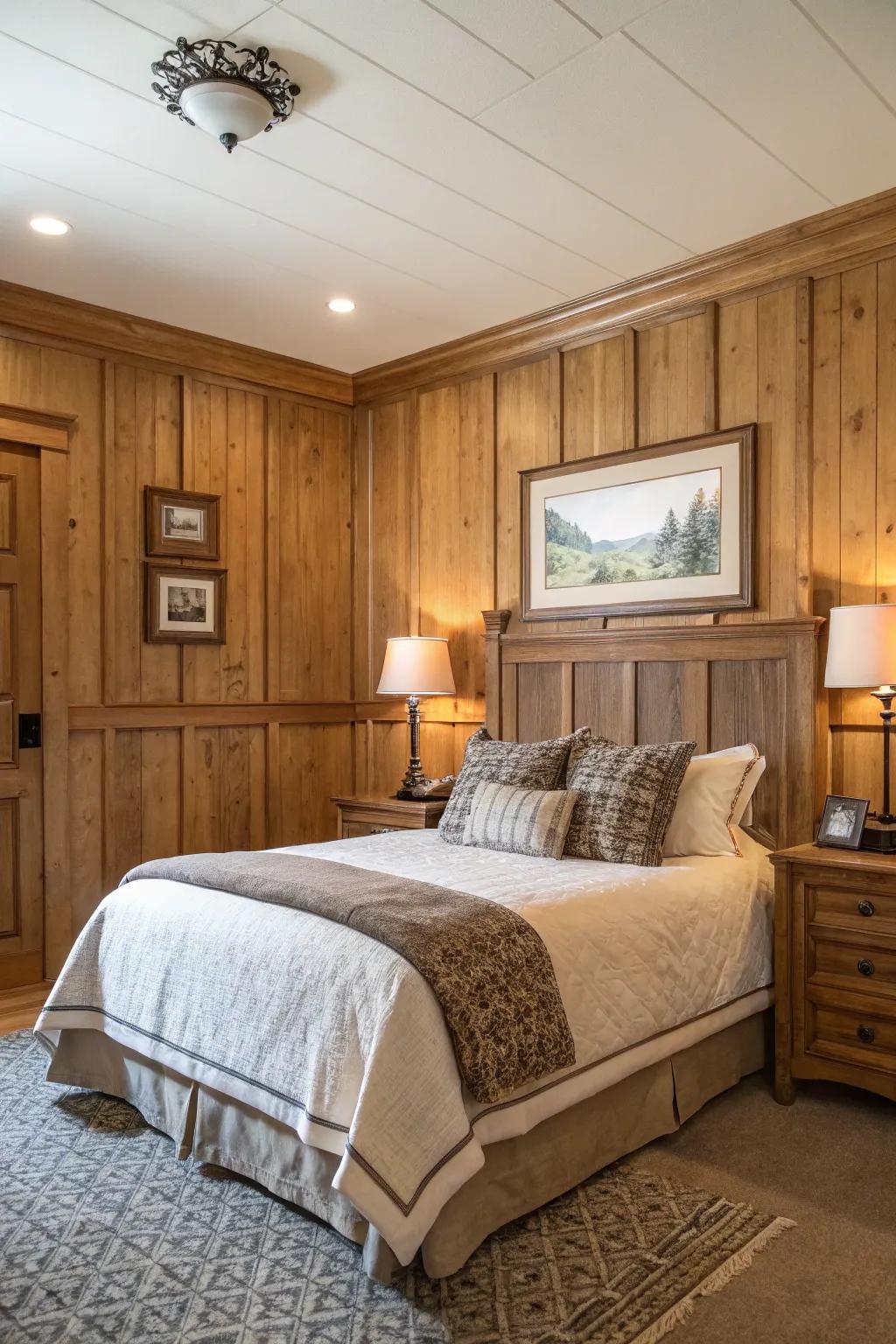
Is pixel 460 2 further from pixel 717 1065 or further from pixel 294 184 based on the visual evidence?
pixel 717 1065

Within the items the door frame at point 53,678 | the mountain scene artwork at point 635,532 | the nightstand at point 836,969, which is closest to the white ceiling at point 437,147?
the door frame at point 53,678

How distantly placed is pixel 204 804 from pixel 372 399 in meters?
2.22

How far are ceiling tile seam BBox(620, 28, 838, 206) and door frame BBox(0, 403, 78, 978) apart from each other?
272 centimetres

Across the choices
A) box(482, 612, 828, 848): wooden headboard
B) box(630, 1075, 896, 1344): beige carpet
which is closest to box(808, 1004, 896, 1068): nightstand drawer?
box(630, 1075, 896, 1344): beige carpet

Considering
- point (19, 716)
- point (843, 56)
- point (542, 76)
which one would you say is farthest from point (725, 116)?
point (19, 716)

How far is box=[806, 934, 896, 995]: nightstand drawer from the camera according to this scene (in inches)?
107

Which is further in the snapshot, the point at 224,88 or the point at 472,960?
the point at 224,88

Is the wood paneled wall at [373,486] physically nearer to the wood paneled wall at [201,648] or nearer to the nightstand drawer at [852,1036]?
the wood paneled wall at [201,648]

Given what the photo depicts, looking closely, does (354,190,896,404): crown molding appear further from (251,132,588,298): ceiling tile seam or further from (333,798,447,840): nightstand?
(333,798,447,840): nightstand

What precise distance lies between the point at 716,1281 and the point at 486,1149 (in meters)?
0.53

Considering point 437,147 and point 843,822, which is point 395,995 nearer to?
point 843,822

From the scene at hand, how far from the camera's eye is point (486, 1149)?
2148 millimetres

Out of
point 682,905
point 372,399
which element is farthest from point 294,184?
point 682,905

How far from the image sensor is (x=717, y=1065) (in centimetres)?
291
